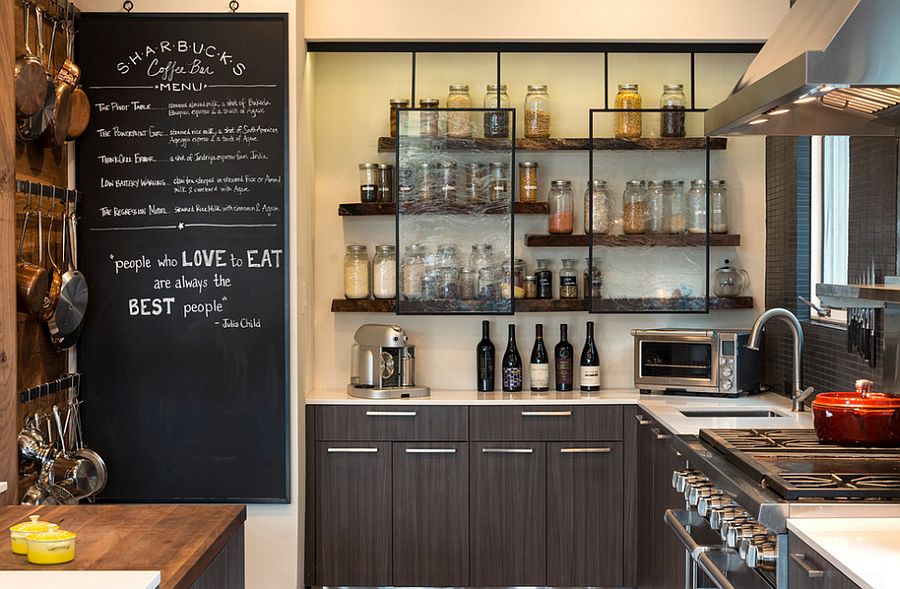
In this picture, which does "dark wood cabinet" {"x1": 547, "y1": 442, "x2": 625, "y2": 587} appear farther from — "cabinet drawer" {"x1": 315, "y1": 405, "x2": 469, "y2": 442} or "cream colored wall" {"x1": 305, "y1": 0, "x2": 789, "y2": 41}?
"cream colored wall" {"x1": 305, "y1": 0, "x2": 789, "y2": 41}

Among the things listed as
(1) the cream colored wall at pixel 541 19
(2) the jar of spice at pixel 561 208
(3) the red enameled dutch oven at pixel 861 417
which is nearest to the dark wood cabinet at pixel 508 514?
(2) the jar of spice at pixel 561 208

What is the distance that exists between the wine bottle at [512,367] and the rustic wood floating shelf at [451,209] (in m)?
0.51

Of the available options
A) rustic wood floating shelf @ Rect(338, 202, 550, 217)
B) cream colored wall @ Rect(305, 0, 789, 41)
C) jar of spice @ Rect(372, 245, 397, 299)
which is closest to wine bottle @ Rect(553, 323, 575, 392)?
rustic wood floating shelf @ Rect(338, 202, 550, 217)

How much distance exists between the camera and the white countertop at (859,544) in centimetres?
185

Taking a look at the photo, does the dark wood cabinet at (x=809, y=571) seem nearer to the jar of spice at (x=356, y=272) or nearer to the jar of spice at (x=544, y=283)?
the jar of spice at (x=544, y=283)

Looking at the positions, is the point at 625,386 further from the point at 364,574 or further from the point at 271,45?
the point at 271,45

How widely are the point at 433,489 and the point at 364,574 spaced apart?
1.46ft

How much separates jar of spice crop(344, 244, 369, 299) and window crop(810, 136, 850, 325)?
1.83m

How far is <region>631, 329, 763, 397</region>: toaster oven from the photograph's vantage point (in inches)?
167

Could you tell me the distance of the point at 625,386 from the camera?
473 centimetres

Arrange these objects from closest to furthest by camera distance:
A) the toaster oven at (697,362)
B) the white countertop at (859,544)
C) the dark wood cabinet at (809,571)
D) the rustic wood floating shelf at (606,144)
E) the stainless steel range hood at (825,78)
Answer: the white countertop at (859,544) → the dark wood cabinet at (809,571) → the stainless steel range hood at (825,78) → the toaster oven at (697,362) → the rustic wood floating shelf at (606,144)

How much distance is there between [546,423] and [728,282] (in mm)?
1021

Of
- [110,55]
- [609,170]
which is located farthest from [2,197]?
[609,170]

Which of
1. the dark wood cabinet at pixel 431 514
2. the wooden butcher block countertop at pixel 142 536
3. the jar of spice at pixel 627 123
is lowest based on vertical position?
the dark wood cabinet at pixel 431 514
